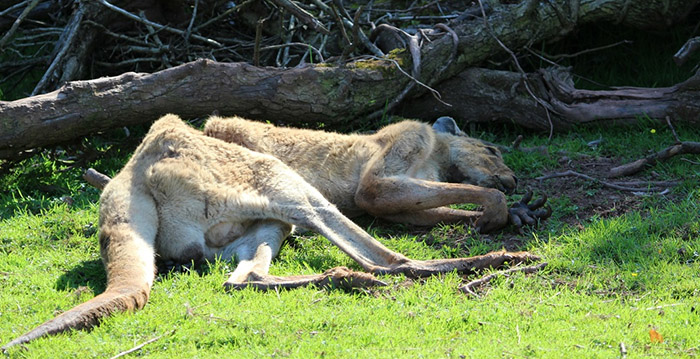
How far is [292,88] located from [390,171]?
159 centimetres

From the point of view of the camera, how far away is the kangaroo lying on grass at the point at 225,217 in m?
4.63

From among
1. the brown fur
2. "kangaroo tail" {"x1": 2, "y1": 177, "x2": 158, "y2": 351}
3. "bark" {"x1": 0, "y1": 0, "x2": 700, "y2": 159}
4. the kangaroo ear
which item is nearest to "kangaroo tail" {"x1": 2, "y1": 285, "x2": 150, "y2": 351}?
"kangaroo tail" {"x1": 2, "y1": 177, "x2": 158, "y2": 351}

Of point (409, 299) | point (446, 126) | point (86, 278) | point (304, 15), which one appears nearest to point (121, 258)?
point (86, 278)

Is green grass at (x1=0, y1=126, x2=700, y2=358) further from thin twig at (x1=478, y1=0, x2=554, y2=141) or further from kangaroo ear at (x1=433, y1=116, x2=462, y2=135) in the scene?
thin twig at (x1=478, y1=0, x2=554, y2=141)

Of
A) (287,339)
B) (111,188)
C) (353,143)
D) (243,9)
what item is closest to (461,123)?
Result: (353,143)

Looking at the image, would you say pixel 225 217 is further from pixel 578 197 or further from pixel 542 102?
pixel 542 102

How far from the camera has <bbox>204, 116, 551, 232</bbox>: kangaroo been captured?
556 cm

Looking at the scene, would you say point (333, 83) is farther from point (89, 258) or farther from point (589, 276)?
point (589, 276)

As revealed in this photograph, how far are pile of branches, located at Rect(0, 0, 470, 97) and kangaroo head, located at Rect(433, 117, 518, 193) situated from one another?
1.56 meters

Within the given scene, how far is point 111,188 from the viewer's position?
4.98 metres

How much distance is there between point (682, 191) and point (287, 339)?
353cm

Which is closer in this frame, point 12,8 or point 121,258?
point 121,258

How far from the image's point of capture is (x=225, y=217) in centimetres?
498

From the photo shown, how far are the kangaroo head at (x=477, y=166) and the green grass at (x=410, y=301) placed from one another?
46cm
